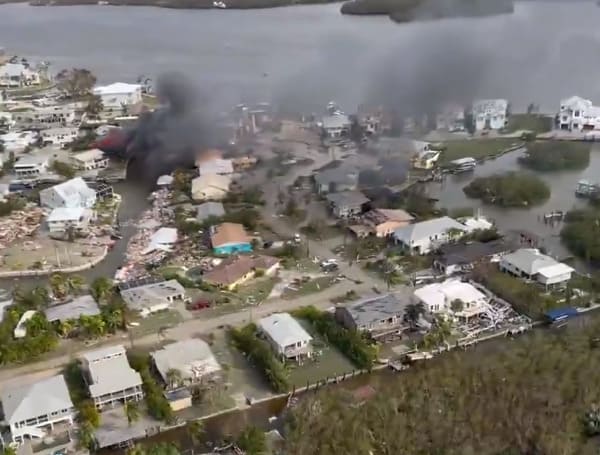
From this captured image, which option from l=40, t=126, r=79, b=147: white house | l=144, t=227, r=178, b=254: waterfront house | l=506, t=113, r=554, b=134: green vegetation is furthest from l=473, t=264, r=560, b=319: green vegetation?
l=40, t=126, r=79, b=147: white house

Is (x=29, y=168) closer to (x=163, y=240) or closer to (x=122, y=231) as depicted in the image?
(x=122, y=231)

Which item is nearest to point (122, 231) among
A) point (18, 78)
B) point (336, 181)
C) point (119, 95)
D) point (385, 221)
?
point (336, 181)

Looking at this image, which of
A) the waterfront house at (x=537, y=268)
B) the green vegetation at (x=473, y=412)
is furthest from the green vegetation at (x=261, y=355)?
the waterfront house at (x=537, y=268)

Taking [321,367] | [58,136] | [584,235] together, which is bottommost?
[321,367]

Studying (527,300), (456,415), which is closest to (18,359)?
(456,415)

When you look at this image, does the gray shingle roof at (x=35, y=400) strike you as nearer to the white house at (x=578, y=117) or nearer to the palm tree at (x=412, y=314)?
the palm tree at (x=412, y=314)

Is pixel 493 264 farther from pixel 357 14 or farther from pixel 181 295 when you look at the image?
pixel 357 14

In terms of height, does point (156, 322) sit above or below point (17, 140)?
below
